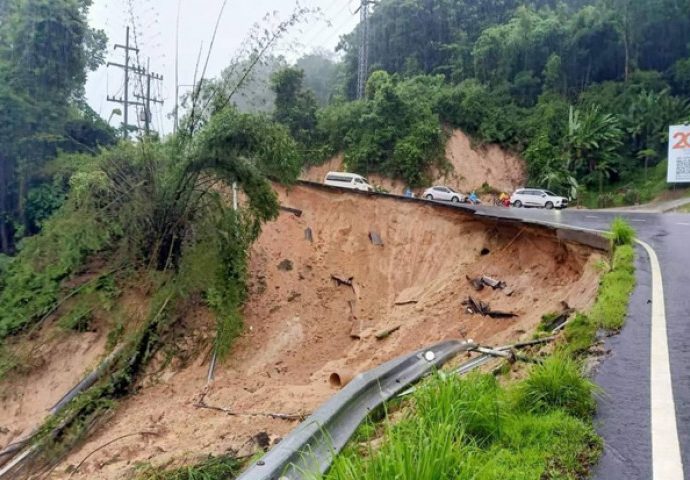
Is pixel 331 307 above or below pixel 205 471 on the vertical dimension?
above

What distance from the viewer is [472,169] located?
3167 cm

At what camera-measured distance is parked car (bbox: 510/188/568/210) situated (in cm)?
2558

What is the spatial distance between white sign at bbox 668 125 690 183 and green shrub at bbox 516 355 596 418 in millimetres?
25508

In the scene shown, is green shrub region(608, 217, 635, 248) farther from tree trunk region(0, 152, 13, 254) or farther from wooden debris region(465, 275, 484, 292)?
tree trunk region(0, 152, 13, 254)

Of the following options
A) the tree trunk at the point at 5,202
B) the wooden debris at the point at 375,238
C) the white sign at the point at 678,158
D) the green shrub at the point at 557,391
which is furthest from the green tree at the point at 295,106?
the green shrub at the point at 557,391

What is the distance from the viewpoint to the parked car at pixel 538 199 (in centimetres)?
2558

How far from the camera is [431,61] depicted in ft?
133

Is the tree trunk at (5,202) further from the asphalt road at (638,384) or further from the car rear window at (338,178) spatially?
the asphalt road at (638,384)

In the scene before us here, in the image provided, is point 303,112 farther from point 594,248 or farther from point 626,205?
point 594,248

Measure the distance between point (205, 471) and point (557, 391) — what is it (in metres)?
3.78

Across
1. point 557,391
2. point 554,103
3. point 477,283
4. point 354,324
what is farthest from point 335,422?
point 554,103

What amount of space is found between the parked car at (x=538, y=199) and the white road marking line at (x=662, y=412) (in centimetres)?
2190

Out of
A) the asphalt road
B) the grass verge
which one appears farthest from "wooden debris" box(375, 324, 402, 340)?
the grass verge

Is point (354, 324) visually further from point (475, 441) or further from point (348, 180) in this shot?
point (348, 180)
